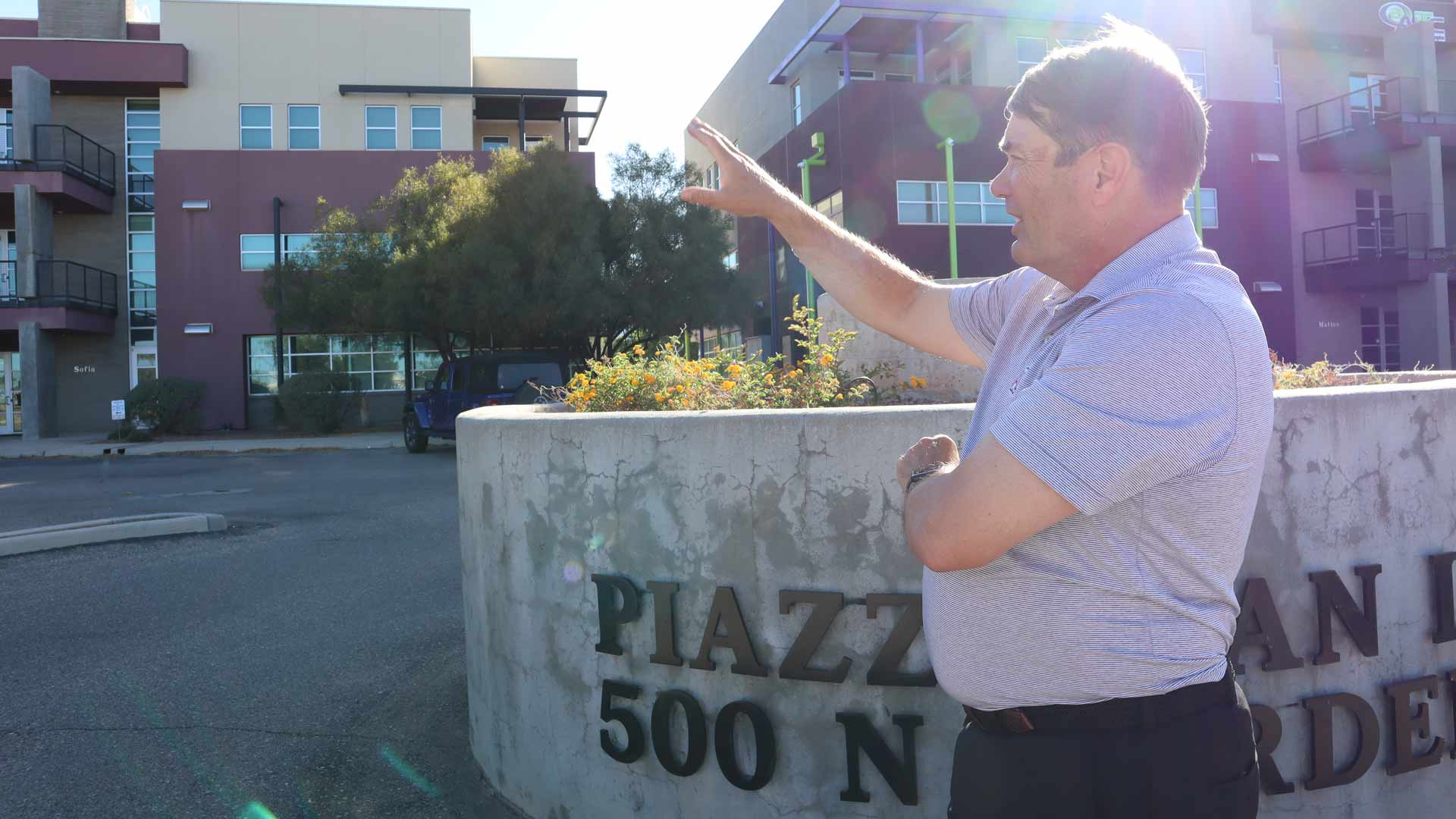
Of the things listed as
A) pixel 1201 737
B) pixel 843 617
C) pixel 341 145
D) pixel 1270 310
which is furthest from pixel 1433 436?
pixel 341 145

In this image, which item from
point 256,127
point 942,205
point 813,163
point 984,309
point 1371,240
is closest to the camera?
point 984,309

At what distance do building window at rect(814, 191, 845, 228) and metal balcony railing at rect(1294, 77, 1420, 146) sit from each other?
560 inches

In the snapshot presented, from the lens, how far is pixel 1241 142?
29.7 m

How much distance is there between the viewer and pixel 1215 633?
1.58m

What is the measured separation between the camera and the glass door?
29922 millimetres

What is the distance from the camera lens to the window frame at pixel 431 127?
32000 millimetres

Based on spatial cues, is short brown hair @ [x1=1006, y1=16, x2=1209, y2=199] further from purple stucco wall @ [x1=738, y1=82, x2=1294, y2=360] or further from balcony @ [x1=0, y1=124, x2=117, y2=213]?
balcony @ [x1=0, y1=124, x2=117, y2=213]

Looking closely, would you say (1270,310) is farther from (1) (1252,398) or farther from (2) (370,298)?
(1) (1252,398)

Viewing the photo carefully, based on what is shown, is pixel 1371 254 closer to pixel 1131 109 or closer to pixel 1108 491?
pixel 1131 109

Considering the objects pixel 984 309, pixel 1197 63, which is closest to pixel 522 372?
pixel 984 309

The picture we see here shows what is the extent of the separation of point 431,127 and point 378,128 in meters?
1.56

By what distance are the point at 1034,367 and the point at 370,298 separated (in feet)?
81.8

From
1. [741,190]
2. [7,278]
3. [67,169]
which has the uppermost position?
[67,169]

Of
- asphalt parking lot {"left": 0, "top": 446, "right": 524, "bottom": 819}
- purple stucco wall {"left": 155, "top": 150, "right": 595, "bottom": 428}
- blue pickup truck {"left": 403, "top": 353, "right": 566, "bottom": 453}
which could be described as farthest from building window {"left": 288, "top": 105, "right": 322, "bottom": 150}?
asphalt parking lot {"left": 0, "top": 446, "right": 524, "bottom": 819}
